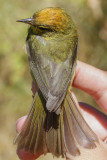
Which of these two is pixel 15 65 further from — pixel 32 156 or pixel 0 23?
pixel 32 156

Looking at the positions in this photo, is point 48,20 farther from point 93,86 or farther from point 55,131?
point 55,131

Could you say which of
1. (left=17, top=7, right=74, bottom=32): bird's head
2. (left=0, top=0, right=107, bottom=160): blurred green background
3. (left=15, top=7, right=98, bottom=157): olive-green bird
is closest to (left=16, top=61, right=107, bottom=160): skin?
(left=15, top=7, right=98, bottom=157): olive-green bird

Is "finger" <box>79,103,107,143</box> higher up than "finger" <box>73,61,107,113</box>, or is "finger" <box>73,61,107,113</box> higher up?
"finger" <box>73,61,107,113</box>

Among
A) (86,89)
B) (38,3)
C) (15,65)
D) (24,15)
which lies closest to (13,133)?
(15,65)

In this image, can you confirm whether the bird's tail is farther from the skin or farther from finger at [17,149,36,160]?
the skin

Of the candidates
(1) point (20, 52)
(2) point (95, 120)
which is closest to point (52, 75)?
(2) point (95, 120)
